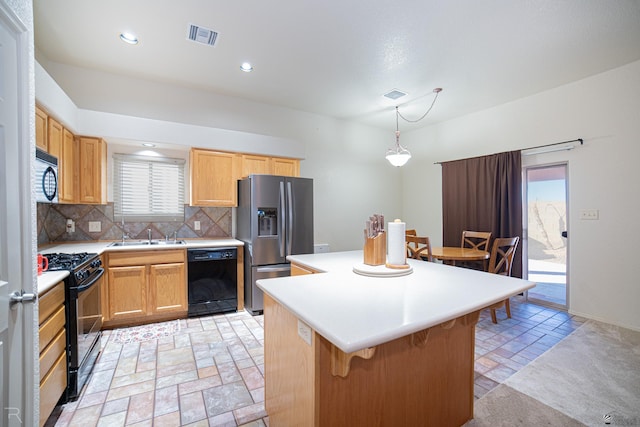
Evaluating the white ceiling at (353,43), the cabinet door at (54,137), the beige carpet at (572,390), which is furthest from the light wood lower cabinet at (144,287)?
the beige carpet at (572,390)

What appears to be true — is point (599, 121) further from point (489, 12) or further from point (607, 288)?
point (489, 12)

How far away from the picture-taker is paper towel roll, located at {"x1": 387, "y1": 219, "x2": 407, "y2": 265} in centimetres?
168

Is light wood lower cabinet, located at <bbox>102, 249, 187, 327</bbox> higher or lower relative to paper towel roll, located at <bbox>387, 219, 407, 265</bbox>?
lower

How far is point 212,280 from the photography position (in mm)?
3316

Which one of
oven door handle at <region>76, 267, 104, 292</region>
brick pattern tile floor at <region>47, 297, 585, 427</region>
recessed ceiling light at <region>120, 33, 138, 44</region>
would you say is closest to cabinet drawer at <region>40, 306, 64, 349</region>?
oven door handle at <region>76, 267, 104, 292</region>

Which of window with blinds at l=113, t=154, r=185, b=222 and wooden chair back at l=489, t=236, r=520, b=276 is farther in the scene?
window with blinds at l=113, t=154, r=185, b=222

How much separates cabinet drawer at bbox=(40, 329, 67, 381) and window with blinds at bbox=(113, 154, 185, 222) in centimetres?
197

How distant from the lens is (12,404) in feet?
3.74

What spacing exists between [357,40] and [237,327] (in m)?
3.17

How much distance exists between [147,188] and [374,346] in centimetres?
363

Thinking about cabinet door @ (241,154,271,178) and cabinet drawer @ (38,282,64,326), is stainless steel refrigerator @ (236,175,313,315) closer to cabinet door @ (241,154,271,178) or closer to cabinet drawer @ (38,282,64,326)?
cabinet door @ (241,154,271,178)

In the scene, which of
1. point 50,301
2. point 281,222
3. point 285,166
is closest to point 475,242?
point 281,222

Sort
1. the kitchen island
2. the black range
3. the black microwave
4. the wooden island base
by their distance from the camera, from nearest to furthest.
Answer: the kitchen island, the wooden island base, the black range, the black microwave

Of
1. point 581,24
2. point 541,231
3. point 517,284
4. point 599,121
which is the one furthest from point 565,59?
point 517,284
